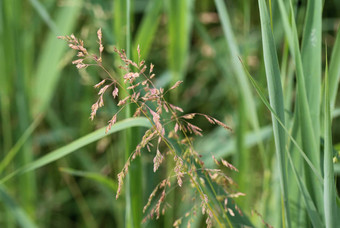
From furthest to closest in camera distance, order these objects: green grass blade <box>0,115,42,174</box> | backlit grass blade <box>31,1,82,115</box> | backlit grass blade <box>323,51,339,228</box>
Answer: backlit grass blade <box>31,1,82,115</box> → green grass blade <box>0,115,42,174</box> → backlit grass blade <box>323,51,339,228</box>

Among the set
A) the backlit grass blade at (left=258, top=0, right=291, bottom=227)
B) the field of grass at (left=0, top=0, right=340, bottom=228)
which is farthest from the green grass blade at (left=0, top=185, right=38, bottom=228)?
the backlit grass blade at (left=258, top=0, right=291, bottom=227)

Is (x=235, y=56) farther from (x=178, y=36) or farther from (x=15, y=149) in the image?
(x=15, y=149)

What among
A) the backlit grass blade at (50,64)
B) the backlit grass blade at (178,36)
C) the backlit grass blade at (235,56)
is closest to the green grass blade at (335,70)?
the backlit grass blade at (235,56)

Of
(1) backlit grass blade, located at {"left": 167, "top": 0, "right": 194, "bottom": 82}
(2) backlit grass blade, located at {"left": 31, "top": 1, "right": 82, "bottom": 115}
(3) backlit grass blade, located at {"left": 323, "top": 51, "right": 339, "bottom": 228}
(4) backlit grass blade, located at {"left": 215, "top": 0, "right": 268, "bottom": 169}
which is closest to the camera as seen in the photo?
(3) backlit grass blade, located at {"left": 323, "top": 51, "right": 339, "bottom": 228}

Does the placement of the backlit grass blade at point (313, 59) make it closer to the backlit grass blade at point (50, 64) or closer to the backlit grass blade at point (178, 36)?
the backlit grass blade at point (178, 36)

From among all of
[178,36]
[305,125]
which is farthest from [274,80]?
[178,36]

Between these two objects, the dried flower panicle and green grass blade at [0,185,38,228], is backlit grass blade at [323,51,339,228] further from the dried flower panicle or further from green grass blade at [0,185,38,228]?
green grass blade at [0,185,38,228]

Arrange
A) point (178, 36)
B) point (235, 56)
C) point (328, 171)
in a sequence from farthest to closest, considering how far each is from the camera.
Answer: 1. point (178, 36)
2. point (235, 56)
3. point (328, 171)

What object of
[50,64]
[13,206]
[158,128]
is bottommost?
[13,206]
